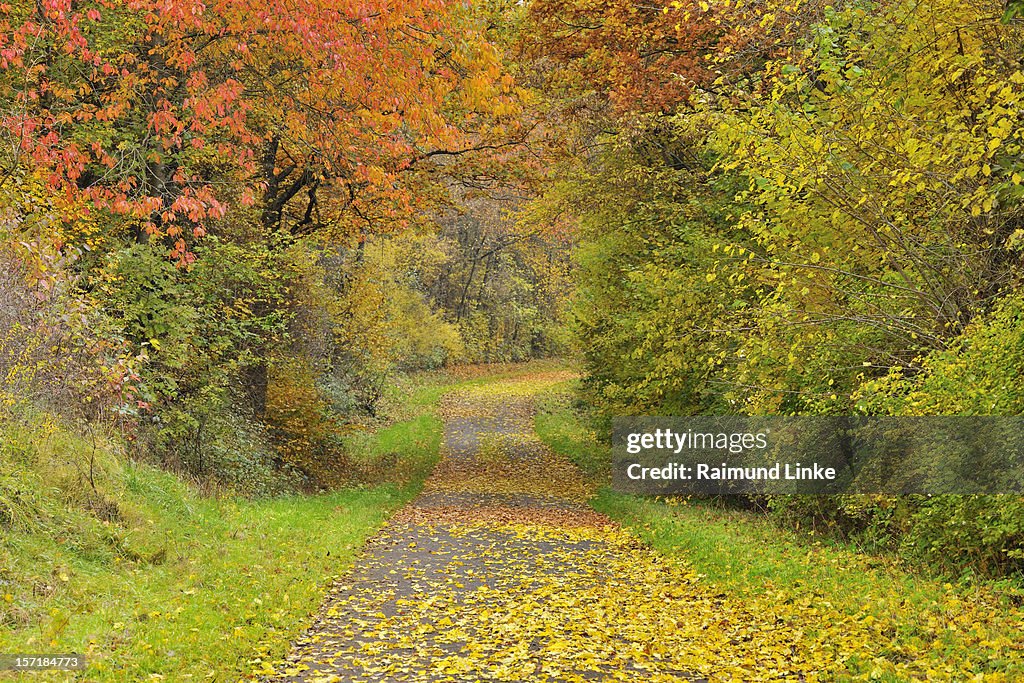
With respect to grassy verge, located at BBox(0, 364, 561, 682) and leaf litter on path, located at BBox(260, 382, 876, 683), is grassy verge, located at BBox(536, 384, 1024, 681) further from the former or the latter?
grassy verge, located at BBox(0, 364, 561, 682)

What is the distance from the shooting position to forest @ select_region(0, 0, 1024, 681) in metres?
8.56

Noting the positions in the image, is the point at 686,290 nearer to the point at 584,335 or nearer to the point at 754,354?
the point at 754,354

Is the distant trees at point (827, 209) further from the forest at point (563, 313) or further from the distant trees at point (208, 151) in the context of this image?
the distant trees at point (208, 151)

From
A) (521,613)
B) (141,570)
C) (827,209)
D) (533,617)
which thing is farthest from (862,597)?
(141,570)

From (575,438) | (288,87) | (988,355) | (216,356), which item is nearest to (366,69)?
(288,87)

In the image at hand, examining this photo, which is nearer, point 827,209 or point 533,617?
point 533,617

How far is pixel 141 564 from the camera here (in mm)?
9773

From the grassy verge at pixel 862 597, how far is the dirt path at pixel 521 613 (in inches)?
18.1

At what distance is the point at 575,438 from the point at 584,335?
9.61m

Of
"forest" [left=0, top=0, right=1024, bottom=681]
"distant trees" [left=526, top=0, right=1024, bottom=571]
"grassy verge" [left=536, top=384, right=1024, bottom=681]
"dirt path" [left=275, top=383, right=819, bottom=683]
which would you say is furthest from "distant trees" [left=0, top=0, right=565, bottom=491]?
"grassy verge" [left=536, top=384, right=1024, bottom=681]

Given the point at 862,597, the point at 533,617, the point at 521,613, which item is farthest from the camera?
the point at 521,613

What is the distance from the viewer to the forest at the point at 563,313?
8.56 meters

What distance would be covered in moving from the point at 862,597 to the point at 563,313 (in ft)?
49.5

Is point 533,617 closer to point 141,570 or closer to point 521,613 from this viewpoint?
point 521,613
